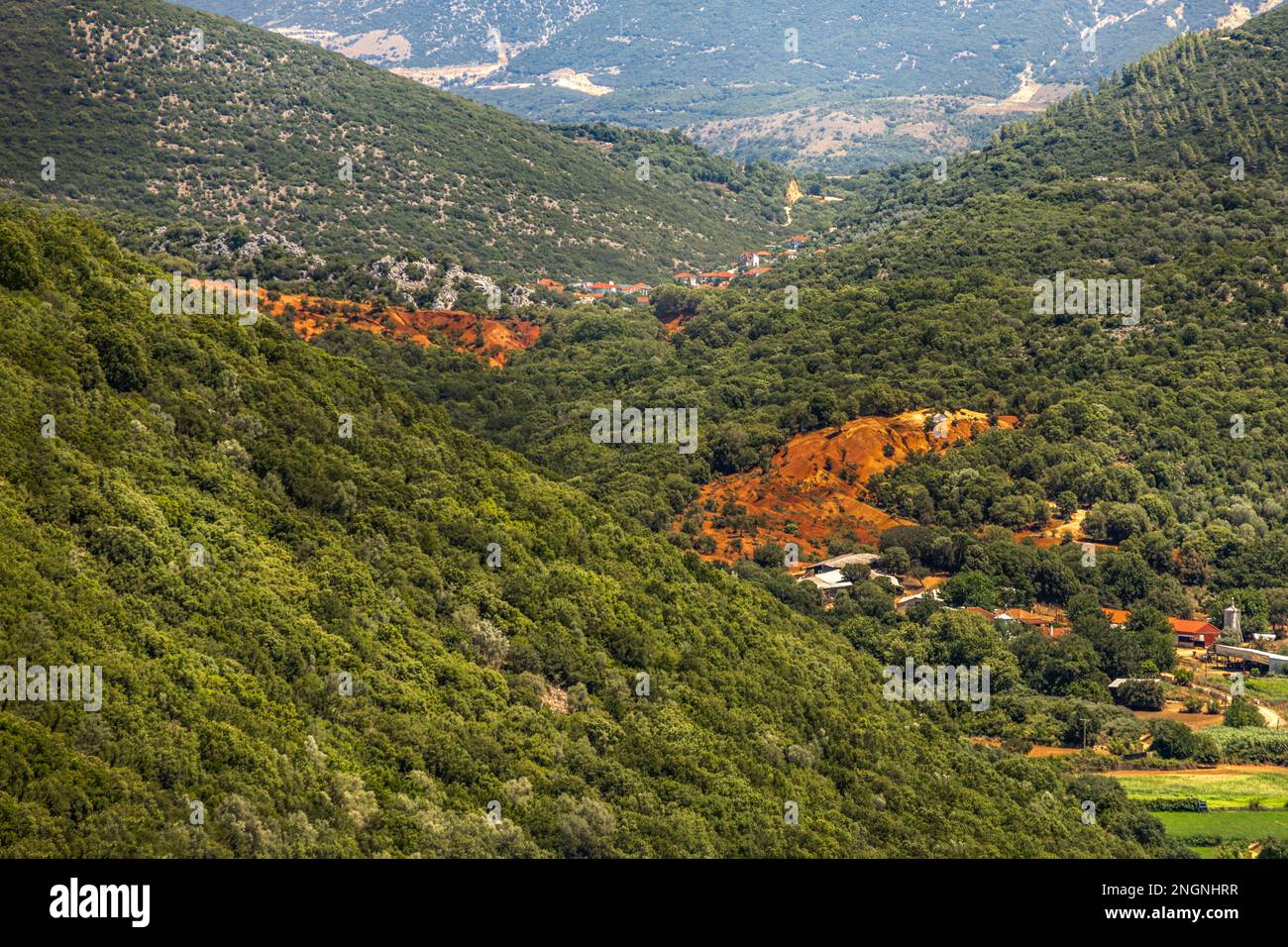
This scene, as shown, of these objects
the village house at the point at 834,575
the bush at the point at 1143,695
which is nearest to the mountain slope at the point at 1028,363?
the village house at the point at 834,575

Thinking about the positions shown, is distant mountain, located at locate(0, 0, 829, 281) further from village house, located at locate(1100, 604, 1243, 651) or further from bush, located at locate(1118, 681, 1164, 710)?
bush, located at locate(1118, 681, 1164, 710)

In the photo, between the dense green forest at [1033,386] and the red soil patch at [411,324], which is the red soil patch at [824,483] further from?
the red soil patch at [411,324]

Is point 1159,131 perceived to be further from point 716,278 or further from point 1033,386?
point 1033,386

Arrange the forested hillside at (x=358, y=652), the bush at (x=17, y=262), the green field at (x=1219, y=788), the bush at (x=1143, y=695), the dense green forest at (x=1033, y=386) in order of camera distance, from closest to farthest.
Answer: the forested hillside at (x=358, y=652) < the bush at (x=17, y=262) < the green field at (x=1219, y=788) < the bush at (x=1143, y=695) < the dense green forest at (x=1033, y=386)
